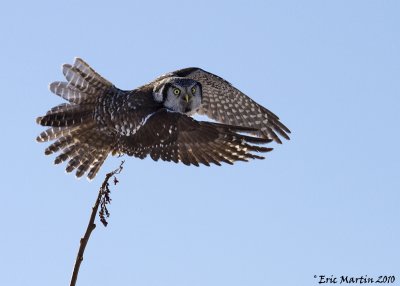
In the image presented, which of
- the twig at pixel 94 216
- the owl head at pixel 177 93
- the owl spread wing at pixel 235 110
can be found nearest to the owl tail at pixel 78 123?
the owl head at pixel 177 93

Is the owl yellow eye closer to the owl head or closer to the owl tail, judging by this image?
the owl head

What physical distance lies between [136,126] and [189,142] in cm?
83

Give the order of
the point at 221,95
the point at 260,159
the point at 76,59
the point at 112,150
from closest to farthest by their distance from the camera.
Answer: the point at 260,159, the point at 112,150, the point at 76,59, the point at 221,95

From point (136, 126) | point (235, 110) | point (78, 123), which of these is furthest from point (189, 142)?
point (235, 110)

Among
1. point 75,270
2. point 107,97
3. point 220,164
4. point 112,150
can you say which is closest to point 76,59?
point 107,97

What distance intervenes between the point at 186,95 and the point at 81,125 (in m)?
1.51

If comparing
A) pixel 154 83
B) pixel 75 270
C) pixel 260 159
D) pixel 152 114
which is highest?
pixel 154 83

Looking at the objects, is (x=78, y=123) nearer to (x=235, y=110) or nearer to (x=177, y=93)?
(x=177, y=93)

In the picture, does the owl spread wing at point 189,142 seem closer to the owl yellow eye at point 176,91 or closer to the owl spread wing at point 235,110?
the owl yellow eye at point 176,91

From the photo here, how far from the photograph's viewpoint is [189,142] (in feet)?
28.4

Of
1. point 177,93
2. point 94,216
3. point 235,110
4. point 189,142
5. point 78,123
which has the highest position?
point 235,110

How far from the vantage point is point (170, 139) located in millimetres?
8734

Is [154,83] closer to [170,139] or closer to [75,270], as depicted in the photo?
[170,139]

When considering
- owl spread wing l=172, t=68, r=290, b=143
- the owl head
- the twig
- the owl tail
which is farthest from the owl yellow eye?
the twig
